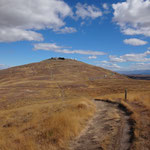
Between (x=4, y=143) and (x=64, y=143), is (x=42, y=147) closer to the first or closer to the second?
(x=64, y=143)

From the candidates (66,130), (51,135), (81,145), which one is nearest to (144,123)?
(81,145)

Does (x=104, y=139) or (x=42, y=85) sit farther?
(x=42, y=85)

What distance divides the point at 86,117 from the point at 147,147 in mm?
A: 5582

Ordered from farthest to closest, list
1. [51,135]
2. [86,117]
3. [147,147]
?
1. [86,117]
2. [51,135]
3. [147,147]

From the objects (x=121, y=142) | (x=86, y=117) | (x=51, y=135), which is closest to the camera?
(x=121, y=142)

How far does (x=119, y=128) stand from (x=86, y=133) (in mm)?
1938

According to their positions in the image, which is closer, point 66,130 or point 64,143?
point 64,143

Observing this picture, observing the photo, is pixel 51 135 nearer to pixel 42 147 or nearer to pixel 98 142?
pixel 42 147

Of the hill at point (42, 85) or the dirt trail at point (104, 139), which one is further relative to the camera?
the hill at point (42, 85)

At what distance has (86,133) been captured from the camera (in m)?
7.29

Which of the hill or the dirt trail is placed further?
the hill

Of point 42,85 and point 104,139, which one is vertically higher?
point 42,85

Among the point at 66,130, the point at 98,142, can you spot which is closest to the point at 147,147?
the point at 98,142

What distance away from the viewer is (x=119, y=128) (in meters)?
7.28
